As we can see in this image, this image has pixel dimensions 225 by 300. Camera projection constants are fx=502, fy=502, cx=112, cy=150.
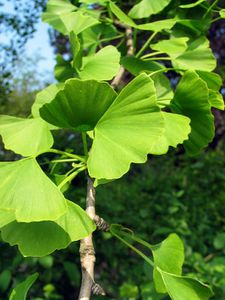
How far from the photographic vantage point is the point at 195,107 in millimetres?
669

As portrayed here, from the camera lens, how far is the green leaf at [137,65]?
79 centimetres

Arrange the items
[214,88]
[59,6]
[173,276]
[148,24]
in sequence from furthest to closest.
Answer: [59,6]
[148,24]
[214,88]
[173,276]

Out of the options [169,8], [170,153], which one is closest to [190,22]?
[169,8]

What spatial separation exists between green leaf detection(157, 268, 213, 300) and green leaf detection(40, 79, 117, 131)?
0.68 ft

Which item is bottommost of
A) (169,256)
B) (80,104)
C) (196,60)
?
(169,256)

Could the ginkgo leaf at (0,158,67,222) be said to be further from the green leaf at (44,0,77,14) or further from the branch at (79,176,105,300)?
the green leaf at (44,0,77,14)

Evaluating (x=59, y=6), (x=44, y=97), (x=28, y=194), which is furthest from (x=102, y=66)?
(x=59, y=6)

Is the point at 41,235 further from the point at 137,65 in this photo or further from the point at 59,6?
the point at 59,6

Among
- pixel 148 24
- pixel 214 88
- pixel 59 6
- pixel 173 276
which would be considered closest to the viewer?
pixel 173 276

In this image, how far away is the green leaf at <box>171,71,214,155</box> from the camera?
0.64 meters

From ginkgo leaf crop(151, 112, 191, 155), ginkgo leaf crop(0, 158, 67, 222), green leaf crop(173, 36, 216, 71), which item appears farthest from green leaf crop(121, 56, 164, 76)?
ginkgo leaf crop(0, 158, 67, 222)

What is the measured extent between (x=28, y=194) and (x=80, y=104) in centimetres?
11

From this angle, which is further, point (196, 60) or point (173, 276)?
point (196, 60)

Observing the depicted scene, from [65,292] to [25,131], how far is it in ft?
5.51
